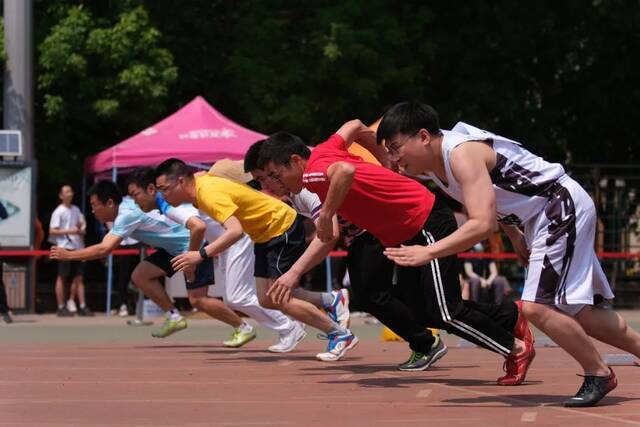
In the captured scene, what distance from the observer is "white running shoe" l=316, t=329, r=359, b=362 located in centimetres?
1205

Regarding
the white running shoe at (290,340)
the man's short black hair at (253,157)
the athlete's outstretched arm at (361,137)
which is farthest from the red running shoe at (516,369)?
the white running shoe at (290,340)

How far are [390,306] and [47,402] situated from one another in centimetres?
281

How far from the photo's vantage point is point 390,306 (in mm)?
10906

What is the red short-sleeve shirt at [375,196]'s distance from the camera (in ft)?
31.7

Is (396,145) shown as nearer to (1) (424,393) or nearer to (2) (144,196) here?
(1) (424,393)

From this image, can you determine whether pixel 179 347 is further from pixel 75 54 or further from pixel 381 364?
pixel 75 54

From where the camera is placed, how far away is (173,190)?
1266cm

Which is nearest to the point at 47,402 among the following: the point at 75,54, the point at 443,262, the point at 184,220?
the point at 443,262

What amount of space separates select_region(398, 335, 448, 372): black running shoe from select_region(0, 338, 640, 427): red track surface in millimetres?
84

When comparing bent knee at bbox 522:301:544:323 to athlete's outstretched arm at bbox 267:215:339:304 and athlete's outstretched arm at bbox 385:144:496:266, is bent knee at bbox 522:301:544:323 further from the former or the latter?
athlete's outstretched arm at bbox 267:215:339:304

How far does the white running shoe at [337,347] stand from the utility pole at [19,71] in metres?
11.5

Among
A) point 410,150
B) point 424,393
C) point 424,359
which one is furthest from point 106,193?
point 410,150

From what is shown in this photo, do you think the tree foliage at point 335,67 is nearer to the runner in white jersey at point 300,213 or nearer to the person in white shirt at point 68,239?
the person in white shirt at point 68,239

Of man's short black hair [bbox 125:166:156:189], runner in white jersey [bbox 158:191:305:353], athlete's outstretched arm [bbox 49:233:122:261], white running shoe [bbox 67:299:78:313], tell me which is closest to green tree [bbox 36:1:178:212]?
white running shoe [bbox 67:299:78:313]
